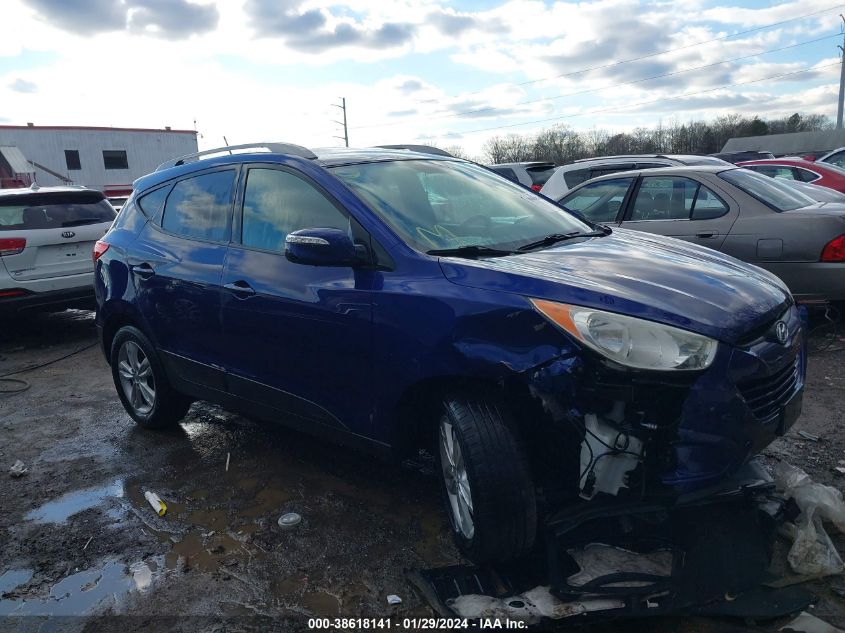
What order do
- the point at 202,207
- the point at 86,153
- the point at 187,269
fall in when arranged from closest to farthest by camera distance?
1. the point at 187,269
2. the point at 202,207
3. the point at 86,153

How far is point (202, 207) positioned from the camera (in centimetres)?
426

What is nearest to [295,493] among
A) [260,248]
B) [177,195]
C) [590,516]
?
[260,248]

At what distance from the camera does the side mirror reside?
312 centimetres

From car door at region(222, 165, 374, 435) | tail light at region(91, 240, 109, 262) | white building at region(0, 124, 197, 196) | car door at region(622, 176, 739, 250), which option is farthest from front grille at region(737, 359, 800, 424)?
white building at region(0, 124, 197, 196)

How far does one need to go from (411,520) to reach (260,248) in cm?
163

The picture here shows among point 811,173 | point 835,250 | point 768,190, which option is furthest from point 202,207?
point 811,173

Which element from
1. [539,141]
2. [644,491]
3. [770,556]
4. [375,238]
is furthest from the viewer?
[539,141]

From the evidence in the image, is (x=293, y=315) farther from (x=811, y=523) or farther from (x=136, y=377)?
(x=811, y=523)

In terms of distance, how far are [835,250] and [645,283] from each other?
3.75 m

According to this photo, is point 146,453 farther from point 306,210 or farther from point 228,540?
point 306,210

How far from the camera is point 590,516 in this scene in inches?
104

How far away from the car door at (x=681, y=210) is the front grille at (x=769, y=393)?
3.62 metres

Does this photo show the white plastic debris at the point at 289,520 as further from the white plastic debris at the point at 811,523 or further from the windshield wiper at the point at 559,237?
the white plastic debris at the point at 811,523

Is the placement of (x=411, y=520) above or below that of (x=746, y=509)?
below
